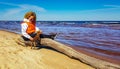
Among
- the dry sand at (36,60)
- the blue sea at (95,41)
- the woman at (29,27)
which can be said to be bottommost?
the blue sea at (95,41)

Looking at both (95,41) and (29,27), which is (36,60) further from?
(95,41)

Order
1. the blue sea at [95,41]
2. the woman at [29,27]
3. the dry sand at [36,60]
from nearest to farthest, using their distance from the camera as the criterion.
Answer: the dry sand at [36,60], the woman at [29,27], the blue sea at [95,41]

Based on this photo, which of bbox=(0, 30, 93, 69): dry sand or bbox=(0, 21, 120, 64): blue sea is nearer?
bbox=(0, 30, 93, 69): dry sand

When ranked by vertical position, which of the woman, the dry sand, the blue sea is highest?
the woman

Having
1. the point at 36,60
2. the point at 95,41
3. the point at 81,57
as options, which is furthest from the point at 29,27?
the point at 95,41

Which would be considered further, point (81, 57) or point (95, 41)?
point (95, 41)

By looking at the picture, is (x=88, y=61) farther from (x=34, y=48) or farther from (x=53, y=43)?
(x=34, y=48)

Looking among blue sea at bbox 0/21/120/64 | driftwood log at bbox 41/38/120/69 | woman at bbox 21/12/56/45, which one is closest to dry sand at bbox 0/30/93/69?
driftwood log at bbox 41/38/120/69

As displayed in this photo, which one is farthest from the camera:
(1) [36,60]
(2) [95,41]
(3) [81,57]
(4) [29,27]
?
(2) [95,41]

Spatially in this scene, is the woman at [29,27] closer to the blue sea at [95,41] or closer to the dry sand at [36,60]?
the dry sand at [36,60]

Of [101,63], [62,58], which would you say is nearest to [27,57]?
[62,58]

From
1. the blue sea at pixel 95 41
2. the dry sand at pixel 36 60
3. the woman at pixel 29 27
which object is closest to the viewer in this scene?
the dry sand at pixel 36 60

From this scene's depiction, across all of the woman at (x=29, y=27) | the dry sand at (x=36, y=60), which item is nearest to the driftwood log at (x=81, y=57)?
the dry sand at (x=36, y=60)

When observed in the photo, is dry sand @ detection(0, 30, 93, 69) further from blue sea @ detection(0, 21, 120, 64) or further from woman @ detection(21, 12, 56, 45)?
blue sea @ detection(0, 21, 120, 64)
